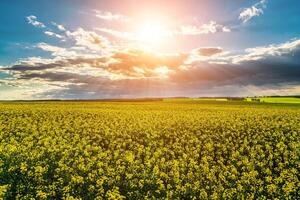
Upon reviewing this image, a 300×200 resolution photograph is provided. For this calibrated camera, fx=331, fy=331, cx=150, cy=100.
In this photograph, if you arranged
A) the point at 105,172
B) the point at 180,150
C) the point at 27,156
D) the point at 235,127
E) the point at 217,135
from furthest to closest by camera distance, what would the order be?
1. the point at 235,127
2. the point at 217,135
3. the point at 180,150
4. the point at 27,156
5. the point at 105,172

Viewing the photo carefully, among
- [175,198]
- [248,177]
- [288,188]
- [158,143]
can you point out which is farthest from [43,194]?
[158,143]

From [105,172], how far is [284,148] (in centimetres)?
1412

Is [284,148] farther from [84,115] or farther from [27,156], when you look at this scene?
[84,115]

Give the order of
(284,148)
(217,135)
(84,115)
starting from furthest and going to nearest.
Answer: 1. (84,115)
2. (217,135)
3. (284,148)

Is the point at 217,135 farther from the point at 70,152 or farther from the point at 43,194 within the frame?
the point at 43,194

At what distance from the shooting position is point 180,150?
21328mm

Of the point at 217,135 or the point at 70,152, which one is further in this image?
the point at 217,135

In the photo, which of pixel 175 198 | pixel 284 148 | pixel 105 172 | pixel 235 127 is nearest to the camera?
pixel 175 198

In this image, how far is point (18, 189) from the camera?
49.4ft

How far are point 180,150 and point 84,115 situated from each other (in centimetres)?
2469

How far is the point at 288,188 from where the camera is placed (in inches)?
549

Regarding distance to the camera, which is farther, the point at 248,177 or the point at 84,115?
the point at 84,115

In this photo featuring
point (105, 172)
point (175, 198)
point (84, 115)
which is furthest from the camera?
point (84, 115)

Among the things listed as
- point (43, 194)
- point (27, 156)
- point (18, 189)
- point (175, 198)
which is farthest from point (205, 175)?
point (27, 156)
